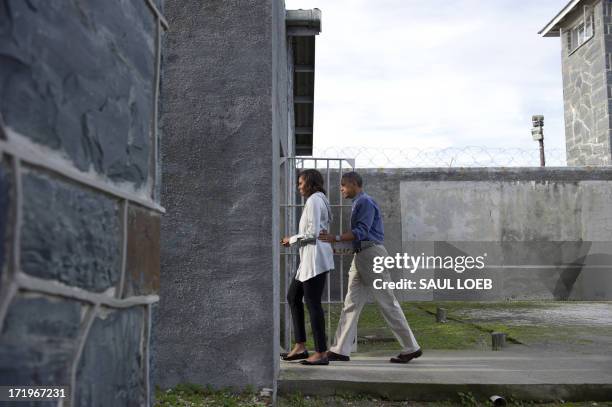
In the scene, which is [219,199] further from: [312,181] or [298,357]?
[298,357]

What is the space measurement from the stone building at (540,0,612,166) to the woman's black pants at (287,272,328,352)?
37.9 feet

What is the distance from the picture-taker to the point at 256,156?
13.9ft

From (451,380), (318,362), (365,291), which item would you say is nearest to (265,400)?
(318,362)

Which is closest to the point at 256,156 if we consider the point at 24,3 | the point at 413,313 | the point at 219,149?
the point at 219,149

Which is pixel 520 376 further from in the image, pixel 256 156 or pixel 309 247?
pixel 256 156

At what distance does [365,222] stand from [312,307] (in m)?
0.86

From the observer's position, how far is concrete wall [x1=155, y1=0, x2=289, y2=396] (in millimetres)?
4113

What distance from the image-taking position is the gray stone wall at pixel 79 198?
1011 mm

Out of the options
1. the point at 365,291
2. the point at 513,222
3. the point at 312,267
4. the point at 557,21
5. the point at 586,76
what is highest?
the point at 557,21

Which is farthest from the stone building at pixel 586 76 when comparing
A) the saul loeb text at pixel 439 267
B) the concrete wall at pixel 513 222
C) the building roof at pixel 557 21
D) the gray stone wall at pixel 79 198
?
the gray stone wall at pixel 79 198

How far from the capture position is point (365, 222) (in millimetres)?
5027

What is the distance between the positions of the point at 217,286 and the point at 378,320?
553 centimetres

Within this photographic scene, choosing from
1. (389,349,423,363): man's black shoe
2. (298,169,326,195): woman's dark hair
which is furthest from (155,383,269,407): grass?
(298,169,326,195): woman's dark hair

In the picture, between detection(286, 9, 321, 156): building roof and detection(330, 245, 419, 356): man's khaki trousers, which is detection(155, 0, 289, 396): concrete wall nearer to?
detection(330, 245, 419, 356): man's khaki trousers
